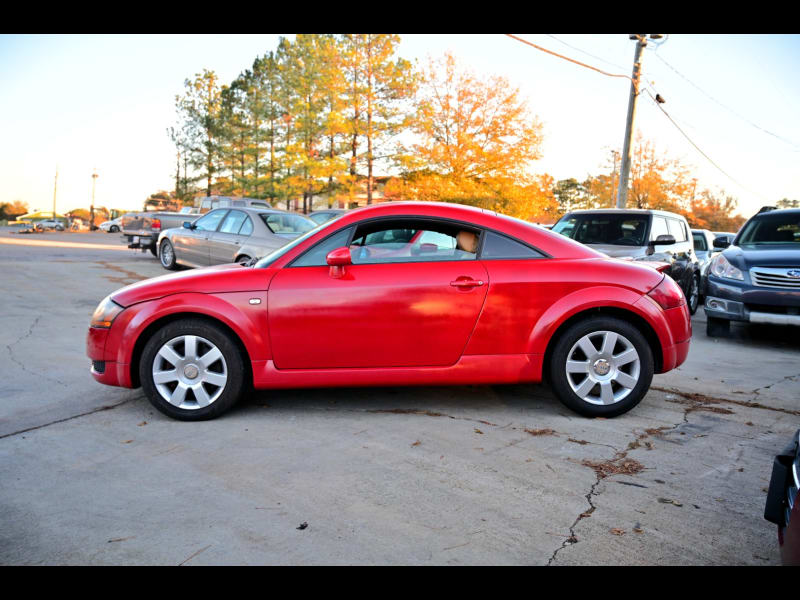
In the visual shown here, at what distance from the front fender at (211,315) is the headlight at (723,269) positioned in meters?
6.59

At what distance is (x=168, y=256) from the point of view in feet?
50.1

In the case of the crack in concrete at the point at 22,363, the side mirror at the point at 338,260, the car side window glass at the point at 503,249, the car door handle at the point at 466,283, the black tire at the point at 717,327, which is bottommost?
the crack in concrete at the point at 22,363

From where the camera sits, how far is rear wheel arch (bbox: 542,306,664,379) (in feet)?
15.4

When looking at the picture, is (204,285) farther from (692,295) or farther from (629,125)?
(629,125)

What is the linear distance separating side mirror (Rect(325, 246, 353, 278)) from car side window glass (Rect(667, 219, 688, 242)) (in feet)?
25.3

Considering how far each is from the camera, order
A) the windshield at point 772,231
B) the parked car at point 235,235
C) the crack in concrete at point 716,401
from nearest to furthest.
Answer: the crack in concrete at point 716,401 < the windshield at point 772,231 < the parked car at point 235,235

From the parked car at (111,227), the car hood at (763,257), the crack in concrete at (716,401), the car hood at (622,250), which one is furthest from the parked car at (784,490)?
the parked car at (111,227)

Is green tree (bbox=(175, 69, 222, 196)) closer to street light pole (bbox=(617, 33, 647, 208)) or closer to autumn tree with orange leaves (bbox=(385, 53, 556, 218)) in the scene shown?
autumn tree with orange leaves (bbox=(385, 53, 556, 218))

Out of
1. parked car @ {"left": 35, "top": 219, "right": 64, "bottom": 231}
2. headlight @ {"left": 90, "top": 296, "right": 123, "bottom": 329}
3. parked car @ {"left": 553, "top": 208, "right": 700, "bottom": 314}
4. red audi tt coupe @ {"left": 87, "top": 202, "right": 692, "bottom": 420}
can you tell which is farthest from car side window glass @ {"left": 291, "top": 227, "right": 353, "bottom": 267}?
parked car @ {"left": 35, "top": 219, "right": 64, "bottom": 231}

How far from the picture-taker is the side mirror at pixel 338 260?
14.9 ft

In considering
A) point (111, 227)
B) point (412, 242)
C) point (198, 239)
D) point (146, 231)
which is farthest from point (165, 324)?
point (111, 227)

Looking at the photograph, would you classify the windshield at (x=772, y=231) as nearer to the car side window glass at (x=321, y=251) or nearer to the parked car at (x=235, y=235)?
the car side window glass at (x=321, y=251)
